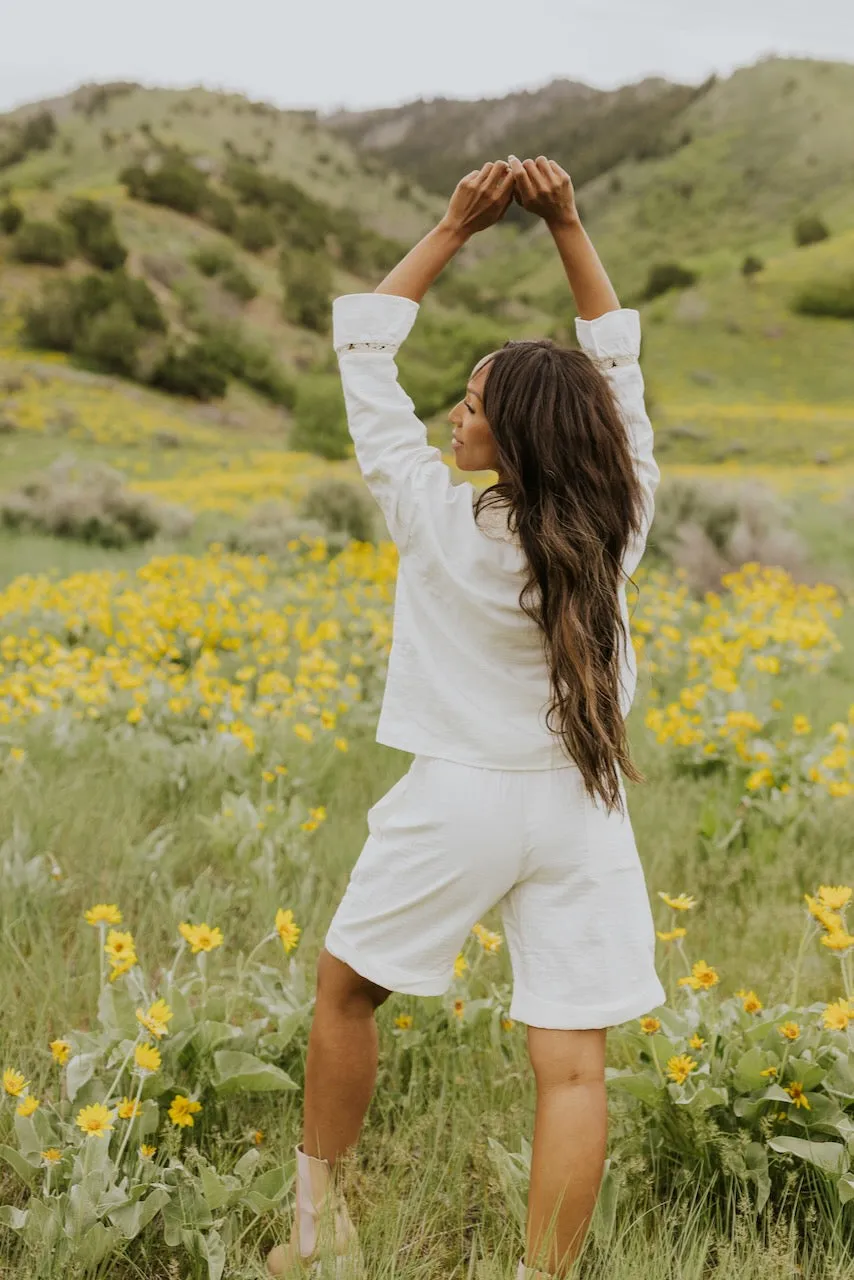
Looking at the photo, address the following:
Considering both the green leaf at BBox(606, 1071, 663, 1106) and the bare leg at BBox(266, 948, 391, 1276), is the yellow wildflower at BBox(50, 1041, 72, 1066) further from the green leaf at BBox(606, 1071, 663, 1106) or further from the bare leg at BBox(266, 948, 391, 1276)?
the green leaf at BBox(606, 1071, 663, 1106)

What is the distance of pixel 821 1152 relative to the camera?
84.5 inches

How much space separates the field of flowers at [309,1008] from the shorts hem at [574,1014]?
374 millimetres

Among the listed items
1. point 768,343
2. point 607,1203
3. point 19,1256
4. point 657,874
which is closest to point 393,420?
point 607,1203

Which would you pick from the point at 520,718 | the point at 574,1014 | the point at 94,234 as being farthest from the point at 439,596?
the point at 94,234

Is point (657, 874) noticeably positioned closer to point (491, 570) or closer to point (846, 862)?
point (846, 862)

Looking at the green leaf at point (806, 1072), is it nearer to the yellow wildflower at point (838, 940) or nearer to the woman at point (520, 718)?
the yellow wildflower at point (838, 940)

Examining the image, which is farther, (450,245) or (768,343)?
(768,343)

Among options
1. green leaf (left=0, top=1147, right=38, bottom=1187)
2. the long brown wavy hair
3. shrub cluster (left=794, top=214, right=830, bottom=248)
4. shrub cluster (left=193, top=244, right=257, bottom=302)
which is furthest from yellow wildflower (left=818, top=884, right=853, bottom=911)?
shrub cluster (left=794, top=214, right=830, bottom=248)

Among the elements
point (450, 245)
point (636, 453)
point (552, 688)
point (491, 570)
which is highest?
point (450, 245)

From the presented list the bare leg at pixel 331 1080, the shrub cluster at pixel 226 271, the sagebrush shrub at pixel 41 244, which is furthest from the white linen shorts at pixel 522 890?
the shrub cluster at pixel 226 271

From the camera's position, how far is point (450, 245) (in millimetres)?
2051

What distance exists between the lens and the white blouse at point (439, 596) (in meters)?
1.88

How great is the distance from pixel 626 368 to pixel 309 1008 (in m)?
1.54

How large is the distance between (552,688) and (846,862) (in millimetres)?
2463
